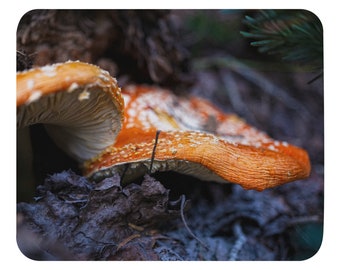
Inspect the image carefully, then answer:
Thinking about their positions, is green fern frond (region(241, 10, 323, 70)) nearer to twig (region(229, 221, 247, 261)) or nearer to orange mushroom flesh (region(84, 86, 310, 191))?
orange mushroom flesh (region(84, 86, 310, 191))

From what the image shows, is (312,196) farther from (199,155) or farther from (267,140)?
(199,155)

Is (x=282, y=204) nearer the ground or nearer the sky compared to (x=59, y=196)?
nearer the ground

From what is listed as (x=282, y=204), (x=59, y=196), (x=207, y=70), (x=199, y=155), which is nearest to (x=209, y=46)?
(x=207, y=70)

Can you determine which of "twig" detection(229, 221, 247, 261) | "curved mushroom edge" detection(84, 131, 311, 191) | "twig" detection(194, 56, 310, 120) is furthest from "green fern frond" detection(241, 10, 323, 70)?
"twig" detection(229, 221, 247, 261)

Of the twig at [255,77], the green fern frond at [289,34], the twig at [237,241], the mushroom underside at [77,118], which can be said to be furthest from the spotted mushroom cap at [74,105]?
the twig at [255,77]

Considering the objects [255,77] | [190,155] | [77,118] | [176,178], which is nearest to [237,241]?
[176,178]

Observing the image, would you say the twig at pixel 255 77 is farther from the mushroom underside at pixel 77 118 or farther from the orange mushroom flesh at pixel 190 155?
the mushroom underside at pixel 77 118
